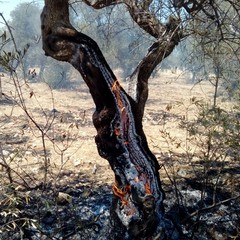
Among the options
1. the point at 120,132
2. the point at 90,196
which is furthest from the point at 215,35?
the point at 90,196

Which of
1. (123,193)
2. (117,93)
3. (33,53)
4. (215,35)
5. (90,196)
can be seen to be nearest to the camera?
(123,193)

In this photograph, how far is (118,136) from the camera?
284 cm

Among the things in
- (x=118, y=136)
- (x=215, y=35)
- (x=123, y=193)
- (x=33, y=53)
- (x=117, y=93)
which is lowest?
(x=123, y=193)

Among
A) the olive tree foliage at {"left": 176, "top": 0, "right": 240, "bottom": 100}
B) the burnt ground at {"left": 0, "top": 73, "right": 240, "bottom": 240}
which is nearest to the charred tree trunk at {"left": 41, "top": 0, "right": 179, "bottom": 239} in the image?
the burnt ground at {"left": 0, "top": 73, "right": 240, "bottom": 240}

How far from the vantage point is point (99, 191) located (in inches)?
163

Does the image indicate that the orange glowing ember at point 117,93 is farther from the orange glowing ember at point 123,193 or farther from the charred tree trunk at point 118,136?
the orange glowing ember at point 123,193

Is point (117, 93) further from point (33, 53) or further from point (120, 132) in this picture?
point (33, 53)

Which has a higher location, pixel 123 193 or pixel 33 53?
pixel 33 53

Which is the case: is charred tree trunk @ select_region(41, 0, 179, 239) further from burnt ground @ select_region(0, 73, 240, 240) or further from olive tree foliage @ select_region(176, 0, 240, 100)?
olive tree foliage @ select_region(176, 0, 240, 100)

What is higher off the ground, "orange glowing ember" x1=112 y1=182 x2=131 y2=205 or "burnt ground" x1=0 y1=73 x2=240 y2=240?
"orange glowing ember" x1=112 y1=182 x2=131 y2=205

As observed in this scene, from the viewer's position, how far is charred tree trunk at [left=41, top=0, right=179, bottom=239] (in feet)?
8.79

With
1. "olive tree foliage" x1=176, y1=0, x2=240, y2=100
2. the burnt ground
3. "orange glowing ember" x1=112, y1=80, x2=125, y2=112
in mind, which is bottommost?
the burnt ground

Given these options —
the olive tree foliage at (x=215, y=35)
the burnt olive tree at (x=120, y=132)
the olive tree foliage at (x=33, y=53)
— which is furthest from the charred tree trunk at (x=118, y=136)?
the olive tree foliage at (x=33, y=53)

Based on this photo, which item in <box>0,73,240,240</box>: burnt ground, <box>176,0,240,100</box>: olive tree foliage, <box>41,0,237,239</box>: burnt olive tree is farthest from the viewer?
<box>0,73,240,240</box>: burnt ground
